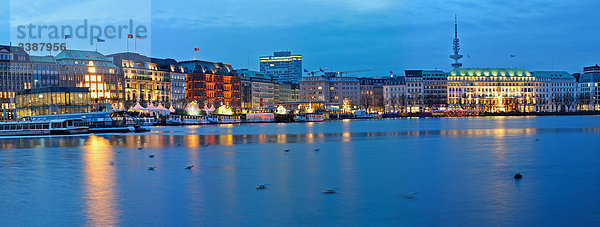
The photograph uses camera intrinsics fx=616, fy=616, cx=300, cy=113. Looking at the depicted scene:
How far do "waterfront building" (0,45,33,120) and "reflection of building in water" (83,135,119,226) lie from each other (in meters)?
107

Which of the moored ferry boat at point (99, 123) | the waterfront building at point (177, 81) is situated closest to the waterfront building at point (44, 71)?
the waterfront building at point (177, 81)

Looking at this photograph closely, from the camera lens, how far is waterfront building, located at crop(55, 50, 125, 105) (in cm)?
15249

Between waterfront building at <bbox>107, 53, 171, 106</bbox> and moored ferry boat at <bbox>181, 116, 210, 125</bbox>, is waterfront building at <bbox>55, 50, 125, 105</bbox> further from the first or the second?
moored ferry boat at <bbox>181, 116, 210, 125</bbox>

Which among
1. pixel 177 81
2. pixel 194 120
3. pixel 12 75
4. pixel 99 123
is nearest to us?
→ pixel 99 123

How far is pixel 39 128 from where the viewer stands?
80625mm

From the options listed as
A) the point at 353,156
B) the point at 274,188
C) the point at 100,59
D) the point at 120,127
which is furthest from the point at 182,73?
the point at 274,188

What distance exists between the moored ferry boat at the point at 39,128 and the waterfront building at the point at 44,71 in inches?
2579

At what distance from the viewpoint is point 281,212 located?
21016mm

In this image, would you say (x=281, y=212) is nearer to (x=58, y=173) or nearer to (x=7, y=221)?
(x=7, y=221)

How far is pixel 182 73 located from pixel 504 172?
571ft

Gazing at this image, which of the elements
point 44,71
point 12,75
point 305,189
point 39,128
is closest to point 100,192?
point 305,189

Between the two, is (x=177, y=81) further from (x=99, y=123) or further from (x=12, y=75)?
(x=99, y=123)

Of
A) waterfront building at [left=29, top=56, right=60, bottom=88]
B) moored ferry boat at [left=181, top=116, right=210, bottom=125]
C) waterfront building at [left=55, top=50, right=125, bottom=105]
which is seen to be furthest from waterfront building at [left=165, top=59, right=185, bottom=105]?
moored ferry boat at [left=181, top=116, right=210, bottom=125]

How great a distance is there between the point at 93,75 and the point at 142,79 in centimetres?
2061
